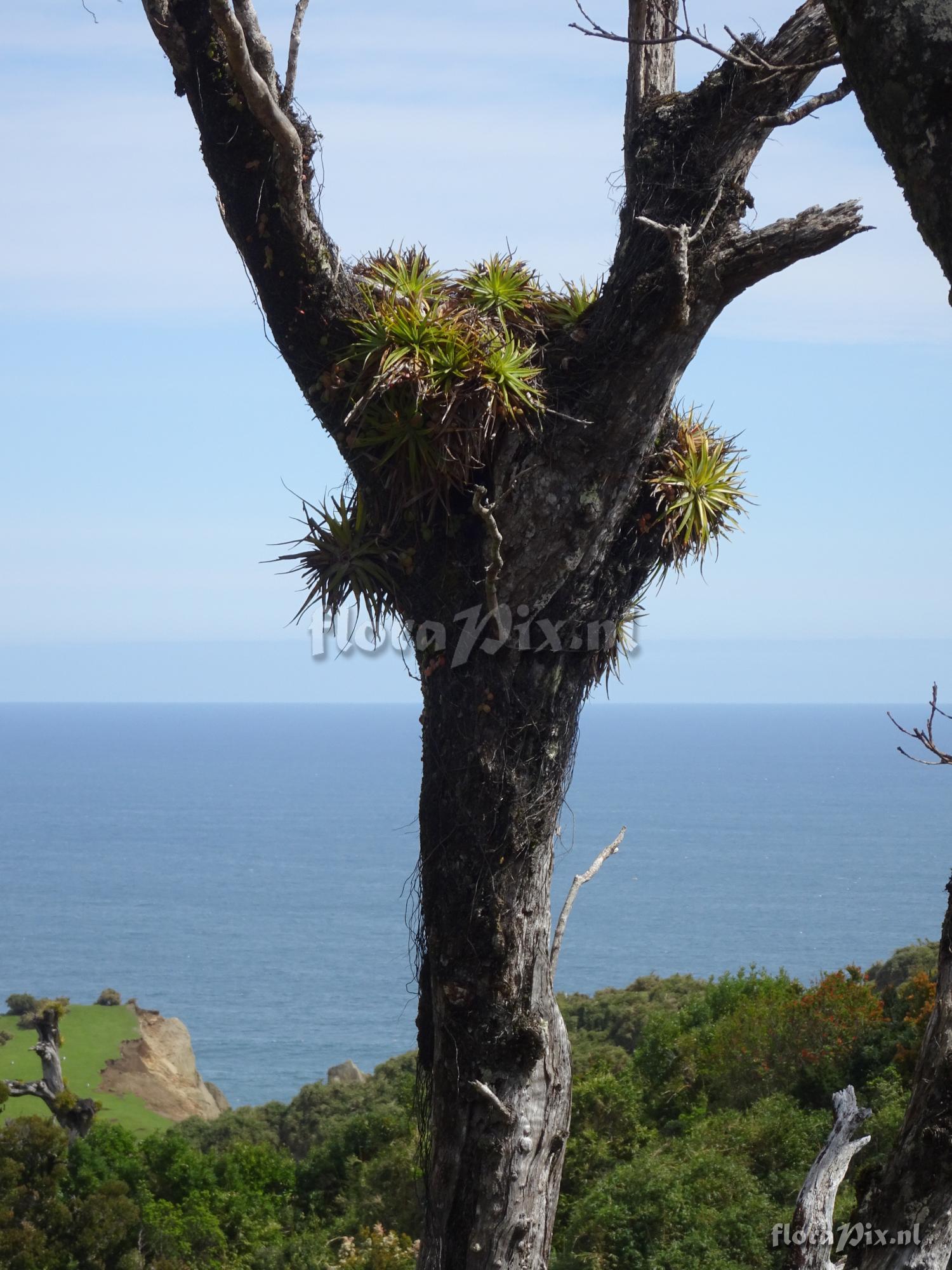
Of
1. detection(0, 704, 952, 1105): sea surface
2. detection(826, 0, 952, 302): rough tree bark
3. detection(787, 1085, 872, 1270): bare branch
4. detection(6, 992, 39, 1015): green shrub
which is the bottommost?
detection(0, 704, 952, 1105): sea surface

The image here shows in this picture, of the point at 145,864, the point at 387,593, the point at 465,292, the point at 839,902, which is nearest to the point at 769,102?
the point at 465,292

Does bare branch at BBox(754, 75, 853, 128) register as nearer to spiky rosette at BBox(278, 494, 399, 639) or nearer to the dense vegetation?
spiky rosette at BBox(278, 494, 399, 639)

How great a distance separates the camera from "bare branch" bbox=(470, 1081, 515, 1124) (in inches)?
148

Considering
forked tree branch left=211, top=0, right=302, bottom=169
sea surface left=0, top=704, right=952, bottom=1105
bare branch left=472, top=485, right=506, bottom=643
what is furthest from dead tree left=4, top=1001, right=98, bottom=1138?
forked tree branch left=211, top=0, right=302, bottom=169

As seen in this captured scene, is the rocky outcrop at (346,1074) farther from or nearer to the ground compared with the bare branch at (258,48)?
nearer to the ground

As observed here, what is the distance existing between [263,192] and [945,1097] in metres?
3.57

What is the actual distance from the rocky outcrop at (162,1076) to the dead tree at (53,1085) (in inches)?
598

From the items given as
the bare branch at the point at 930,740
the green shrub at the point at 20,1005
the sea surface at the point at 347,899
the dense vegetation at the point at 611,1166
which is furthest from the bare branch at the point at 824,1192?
the green shrub at the point at 20,1005

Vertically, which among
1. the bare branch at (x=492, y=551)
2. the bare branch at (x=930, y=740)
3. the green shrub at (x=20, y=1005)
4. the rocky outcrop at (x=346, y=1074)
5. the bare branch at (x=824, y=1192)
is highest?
the bare branch at (x=492, y=551)

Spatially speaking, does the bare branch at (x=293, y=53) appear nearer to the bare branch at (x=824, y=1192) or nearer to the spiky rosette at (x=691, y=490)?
the spiky rosette at (x=691, y=490)

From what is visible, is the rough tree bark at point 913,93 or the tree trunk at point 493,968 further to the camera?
the tree trunk at point 493,968

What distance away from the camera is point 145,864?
106m

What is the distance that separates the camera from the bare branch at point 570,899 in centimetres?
404

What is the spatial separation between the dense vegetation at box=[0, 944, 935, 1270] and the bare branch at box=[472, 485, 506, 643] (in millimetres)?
7561
